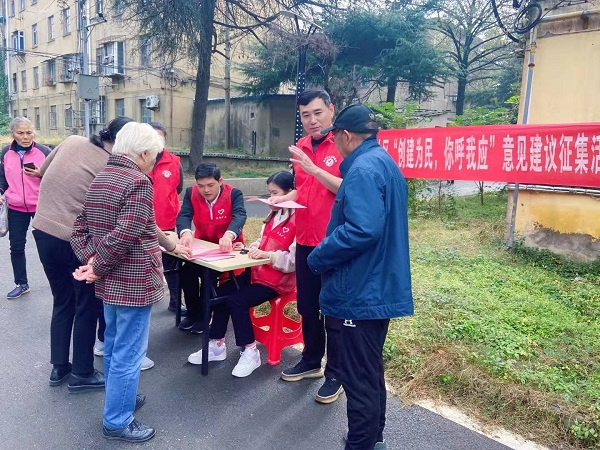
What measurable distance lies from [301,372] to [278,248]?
84cm

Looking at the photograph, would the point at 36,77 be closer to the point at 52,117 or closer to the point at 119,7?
the point at 52,117

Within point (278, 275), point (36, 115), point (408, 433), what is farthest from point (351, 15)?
point (36, 115)

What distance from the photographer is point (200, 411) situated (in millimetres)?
2732

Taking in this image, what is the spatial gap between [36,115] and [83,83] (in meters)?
23.7

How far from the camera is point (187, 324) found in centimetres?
392

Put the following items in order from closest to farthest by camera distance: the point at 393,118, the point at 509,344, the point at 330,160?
the point at 330,160
the point at 509,344
the point at 393,118

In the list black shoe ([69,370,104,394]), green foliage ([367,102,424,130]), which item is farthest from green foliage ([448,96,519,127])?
black shoe ([69,370,104,394])

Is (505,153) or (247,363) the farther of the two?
(505,153)

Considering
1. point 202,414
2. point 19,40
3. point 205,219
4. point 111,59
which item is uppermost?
point 19,40

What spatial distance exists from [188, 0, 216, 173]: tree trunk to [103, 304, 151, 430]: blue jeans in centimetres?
999

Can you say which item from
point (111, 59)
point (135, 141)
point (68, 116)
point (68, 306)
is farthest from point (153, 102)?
point (135, 141)

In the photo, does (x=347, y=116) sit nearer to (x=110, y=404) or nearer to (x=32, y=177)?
(x=110, y=404)

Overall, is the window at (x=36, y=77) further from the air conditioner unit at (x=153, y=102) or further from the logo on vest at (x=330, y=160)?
the logo on vest at (x=330, y=160)

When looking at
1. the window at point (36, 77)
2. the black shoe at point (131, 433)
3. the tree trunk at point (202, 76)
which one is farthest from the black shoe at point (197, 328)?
the window at point (36, 77)
